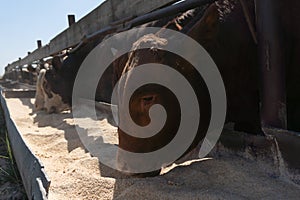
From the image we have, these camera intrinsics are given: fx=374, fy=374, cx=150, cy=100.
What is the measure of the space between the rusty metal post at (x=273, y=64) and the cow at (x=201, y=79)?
381 mm

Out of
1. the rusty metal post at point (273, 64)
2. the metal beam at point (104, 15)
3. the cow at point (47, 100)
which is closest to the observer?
the rusty metal post at point (273, 64)

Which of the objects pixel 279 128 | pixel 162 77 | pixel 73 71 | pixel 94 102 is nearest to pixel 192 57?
pixel 162 77

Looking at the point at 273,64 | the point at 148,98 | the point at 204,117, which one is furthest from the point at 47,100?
the point at 273,64

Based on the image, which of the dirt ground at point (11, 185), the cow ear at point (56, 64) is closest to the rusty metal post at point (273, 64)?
the dirt ground at point (11, 185)

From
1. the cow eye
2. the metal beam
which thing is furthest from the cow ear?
the cow eye

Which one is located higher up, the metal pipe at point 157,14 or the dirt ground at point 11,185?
the metal pipe at point 157,14

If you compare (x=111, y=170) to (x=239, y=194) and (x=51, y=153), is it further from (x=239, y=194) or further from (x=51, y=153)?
(x=51, y=153)

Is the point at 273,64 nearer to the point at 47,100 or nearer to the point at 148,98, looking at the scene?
the point at 148,98

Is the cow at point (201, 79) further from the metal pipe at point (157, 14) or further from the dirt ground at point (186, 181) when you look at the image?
the metal pipe at point (157, 14)

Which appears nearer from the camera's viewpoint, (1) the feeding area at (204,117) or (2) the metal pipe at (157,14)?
(1) the feeding area at (204,117)

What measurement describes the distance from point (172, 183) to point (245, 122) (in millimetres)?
756

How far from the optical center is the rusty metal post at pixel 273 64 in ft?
5.91

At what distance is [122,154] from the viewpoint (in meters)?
2.06

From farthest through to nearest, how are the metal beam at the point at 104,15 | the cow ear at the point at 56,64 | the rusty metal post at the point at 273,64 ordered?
1. the cow ear at the point at 56,64
2. the metal beam at the point at 104,15
3. the rusty metal post at the point at 273,64
